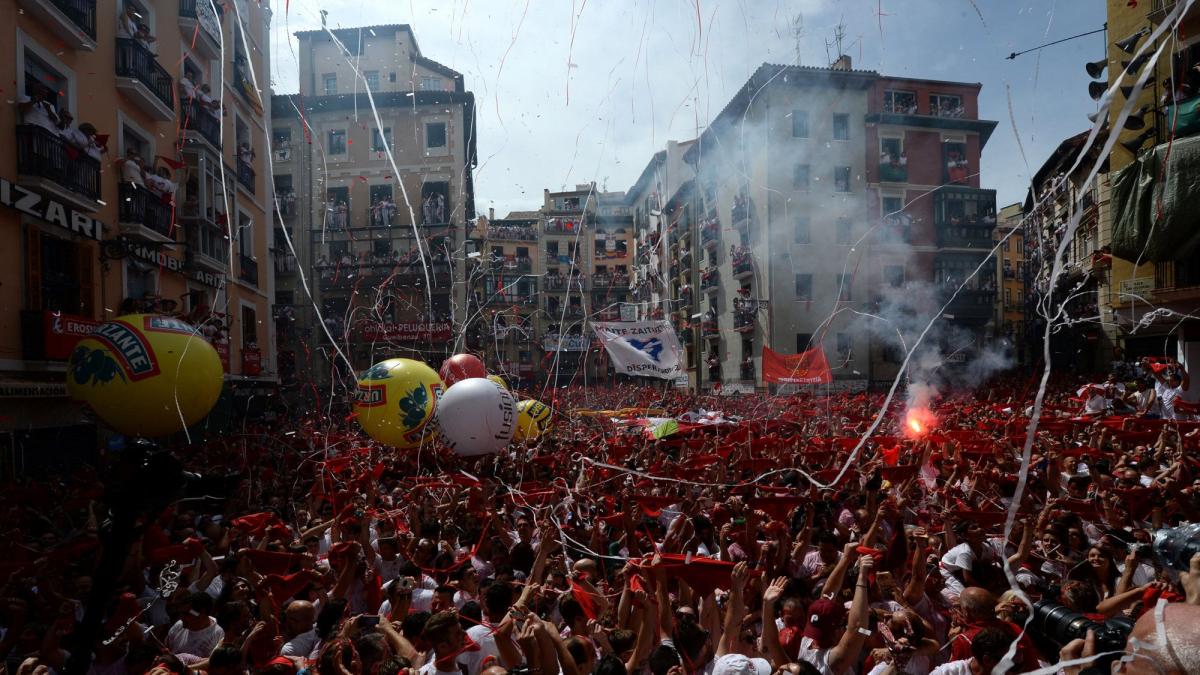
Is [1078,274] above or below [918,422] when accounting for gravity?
above

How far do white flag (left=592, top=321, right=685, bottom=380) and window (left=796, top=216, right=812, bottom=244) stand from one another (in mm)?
19430

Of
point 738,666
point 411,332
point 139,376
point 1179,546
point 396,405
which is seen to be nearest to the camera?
point 1179,546

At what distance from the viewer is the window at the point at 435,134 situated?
1302 inches

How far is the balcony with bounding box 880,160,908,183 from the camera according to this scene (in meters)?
32.6

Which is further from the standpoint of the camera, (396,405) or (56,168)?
(56,168)

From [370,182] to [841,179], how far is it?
20933 millimetres

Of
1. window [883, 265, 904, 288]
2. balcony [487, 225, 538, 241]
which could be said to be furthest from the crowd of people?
balcony [487, 225, 538, 241]

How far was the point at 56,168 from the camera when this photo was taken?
→ 434 inches

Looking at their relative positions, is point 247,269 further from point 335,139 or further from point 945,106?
point 945,106

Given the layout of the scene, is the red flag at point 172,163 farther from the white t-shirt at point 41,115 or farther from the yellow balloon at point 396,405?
the yellow balloon at point 396,405

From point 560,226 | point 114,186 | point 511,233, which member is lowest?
point 114,186

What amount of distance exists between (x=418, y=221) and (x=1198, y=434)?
29060 millimetres

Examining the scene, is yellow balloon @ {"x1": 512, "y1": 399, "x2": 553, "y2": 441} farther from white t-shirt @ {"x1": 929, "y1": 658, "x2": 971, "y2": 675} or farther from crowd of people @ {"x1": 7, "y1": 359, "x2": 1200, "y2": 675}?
white t-shirt @ {"x1": 929, "y1": 658, "x2": 971, "y2": 675}

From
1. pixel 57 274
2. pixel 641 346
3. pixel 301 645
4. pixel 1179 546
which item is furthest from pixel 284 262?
pixel 1179 546
